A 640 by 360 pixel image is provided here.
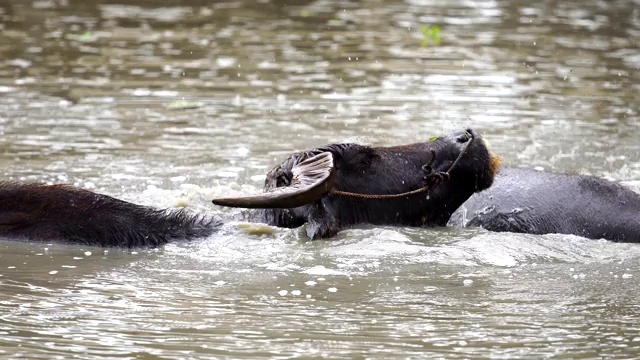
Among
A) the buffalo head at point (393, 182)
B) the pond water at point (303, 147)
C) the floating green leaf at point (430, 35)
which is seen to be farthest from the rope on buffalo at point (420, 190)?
the floating green leaf at point (430, 35)

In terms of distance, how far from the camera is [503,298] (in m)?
6.21

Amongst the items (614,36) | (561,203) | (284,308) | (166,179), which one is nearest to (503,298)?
(284,308)

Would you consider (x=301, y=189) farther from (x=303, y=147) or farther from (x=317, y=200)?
(x=303, y=147)

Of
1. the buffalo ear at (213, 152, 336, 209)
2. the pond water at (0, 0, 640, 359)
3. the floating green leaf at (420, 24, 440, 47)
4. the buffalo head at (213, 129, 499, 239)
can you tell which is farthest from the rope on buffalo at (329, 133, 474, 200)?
the floating green leaf at (420, 24, 440, 47)

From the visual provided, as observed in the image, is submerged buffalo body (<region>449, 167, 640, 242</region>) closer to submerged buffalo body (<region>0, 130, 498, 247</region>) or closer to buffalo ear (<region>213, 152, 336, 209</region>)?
submerged buffalo body (<region>0, 130, 498, 247</region>)

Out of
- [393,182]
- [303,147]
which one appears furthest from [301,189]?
[303,147]

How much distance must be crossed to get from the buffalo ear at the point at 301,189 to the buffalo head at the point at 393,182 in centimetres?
25

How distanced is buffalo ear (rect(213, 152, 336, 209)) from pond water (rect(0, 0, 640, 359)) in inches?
20.6

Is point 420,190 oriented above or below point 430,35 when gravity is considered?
above

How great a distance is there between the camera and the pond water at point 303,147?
224 inches

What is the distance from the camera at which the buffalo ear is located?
5.90 meters

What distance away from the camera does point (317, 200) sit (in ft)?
22.7

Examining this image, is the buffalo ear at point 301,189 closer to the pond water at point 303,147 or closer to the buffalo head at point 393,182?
the buffalo head at point 393,182

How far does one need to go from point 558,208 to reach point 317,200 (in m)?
1.72
